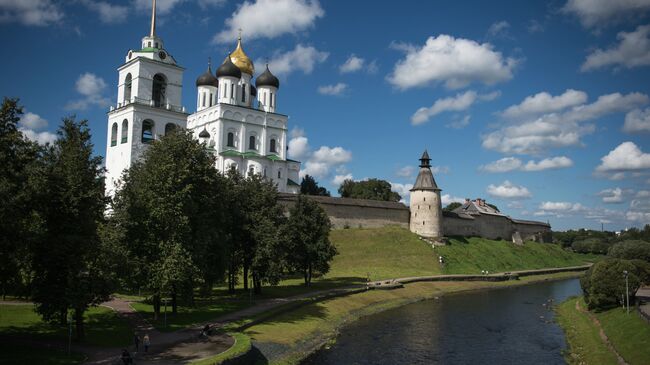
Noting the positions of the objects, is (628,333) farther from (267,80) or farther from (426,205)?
(267,80)

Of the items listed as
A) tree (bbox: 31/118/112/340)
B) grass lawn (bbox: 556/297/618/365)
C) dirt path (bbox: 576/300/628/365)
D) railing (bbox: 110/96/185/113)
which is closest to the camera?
tree (bbox: 31/118/112/340)

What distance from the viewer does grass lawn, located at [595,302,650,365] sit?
68.4 feet

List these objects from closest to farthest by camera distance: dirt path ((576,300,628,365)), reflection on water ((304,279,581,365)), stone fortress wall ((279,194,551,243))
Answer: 1. dirt path ((576,300,628,365))
2. reflection on water ((304,279,581,365))
3. stone fortress wall ((279,194,551,243))

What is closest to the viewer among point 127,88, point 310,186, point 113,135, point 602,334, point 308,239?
point 602,334

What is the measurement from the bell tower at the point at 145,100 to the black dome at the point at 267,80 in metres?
20.0

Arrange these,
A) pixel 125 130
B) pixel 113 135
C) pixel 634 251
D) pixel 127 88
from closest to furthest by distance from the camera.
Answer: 1. pixel 634 251
2. pixel 125 130
3. pixel 127 88
4. pixel 113 135

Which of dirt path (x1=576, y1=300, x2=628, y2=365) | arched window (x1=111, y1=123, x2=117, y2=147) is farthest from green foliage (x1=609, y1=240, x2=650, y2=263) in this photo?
arched window (x1=111, y1=123, x2=117, y2=147)

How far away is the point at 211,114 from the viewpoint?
64250 mm

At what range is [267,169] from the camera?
6512 centimetres

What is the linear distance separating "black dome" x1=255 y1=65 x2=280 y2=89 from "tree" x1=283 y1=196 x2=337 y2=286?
3082 centimetres

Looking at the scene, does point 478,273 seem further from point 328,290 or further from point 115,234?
point 115,234

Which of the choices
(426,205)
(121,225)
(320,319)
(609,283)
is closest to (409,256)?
(426,205)

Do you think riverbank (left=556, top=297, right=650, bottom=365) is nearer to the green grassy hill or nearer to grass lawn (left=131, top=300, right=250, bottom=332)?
grass lawn (left=131, top=300, right=250, bottom=332)

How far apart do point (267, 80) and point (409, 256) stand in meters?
29.4
